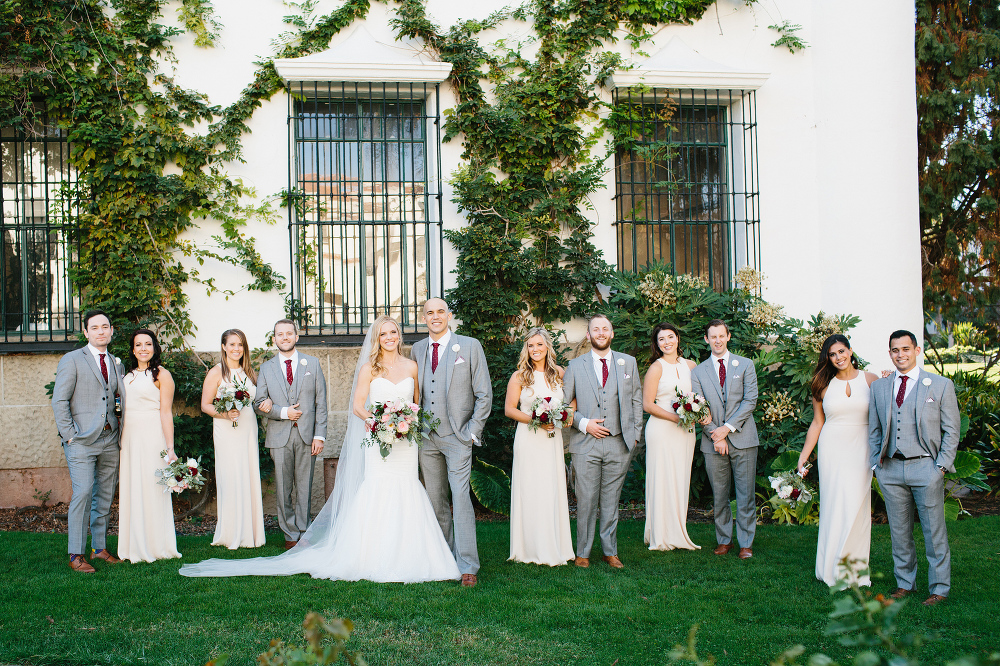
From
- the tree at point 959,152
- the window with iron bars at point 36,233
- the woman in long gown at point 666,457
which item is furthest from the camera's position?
the tree at point 959,152

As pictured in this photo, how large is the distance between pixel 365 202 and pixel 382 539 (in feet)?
15.1

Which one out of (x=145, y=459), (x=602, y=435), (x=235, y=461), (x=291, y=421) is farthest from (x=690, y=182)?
(x=145, y=459)

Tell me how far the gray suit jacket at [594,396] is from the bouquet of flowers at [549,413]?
0.46 ft

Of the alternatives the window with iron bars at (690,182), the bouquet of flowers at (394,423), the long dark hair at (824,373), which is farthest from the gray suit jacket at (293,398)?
the long dark hair at (824,373)

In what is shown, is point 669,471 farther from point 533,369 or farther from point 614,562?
point 533,369

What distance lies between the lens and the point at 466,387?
6016 millimetres

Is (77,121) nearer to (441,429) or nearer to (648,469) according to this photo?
(441,429)

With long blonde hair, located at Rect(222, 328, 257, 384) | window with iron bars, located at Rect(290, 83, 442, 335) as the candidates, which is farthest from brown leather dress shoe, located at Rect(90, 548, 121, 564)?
window with iron bars, located at Rect(290, 83, 442, 335)

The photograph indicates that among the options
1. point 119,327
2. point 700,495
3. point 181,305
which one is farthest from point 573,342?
point 119,327

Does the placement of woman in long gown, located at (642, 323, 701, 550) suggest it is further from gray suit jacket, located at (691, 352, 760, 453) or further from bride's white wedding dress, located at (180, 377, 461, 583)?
bride's white wedding dress, located at (180, 377, 461, 583)

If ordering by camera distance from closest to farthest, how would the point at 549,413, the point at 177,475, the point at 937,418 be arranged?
the point at 937,418 → the point at 549,413 → the point at 177,475

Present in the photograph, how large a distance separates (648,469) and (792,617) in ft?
7.38

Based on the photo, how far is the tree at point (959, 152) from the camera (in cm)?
1125

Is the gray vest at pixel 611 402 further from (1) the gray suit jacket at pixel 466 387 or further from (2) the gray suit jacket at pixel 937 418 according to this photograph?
(2) the gray suit jacket at pixel 937 418
